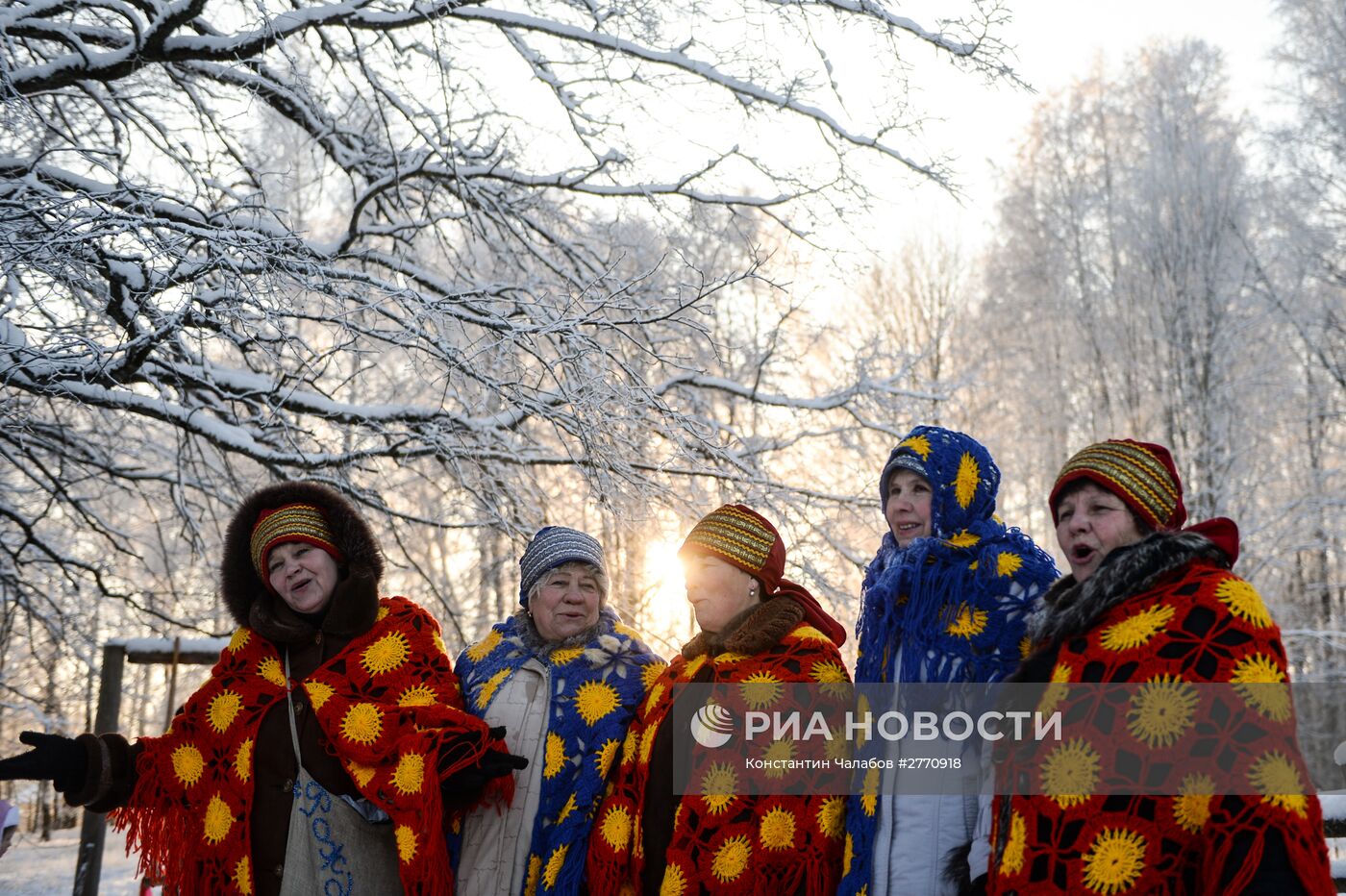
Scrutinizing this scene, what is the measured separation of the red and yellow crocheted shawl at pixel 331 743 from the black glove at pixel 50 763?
0.16 meters

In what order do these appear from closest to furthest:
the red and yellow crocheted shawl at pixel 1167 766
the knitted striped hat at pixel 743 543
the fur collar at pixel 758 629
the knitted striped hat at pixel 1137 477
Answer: the red and yellow crocheted shawl at pixel 1167 766 → the knitted striped hat at pixel 1137 477 → the fur collar at pixel 758 629 → the knitted striped hat at pixel 743 543

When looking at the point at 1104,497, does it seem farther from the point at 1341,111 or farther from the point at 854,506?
the point at 1341,111

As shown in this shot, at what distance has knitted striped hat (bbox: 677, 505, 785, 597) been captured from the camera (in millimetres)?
2943

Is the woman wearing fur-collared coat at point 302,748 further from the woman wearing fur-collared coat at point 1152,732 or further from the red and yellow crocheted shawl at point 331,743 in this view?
the woman wearing fur-collared coat at point 1152,732

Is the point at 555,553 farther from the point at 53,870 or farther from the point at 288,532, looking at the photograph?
the point at 53,870

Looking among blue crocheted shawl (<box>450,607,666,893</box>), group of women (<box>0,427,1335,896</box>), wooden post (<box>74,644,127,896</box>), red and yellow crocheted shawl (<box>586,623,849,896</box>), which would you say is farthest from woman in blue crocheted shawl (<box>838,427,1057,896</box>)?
wooden post (<box>74,644,127,896</box>)

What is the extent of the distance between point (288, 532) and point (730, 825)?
4.83 ft

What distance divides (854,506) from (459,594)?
10.4 meters

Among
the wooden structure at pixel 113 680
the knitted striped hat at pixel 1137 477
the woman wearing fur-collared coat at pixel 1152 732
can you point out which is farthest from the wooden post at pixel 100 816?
the knitted striped hat at pixel 1137 477

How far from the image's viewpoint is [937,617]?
258 cm

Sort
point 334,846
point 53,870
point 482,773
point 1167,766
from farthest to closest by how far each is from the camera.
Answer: point 53,870 < point 334,846 < point 482,773 < point 1167,766

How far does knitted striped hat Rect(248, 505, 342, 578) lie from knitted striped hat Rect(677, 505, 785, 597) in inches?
41.3

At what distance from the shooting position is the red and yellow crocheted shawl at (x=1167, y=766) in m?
1.92

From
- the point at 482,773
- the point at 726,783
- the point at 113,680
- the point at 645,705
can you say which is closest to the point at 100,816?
the point at 113,680
